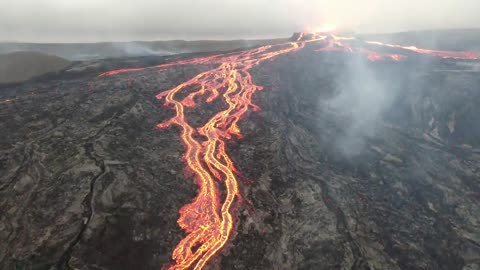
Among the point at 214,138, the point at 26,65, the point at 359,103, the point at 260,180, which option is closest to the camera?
the point at 260,180

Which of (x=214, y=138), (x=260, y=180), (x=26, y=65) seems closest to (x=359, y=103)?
(x=214, y=138)

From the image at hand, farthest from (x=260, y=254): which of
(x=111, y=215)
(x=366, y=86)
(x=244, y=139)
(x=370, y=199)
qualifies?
(x=366, y=86)

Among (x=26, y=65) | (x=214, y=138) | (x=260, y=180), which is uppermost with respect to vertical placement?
(x=26, y=65)

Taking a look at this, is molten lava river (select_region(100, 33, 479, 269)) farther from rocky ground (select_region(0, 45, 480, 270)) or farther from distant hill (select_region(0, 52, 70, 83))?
distant hill (select_region(0, 52, 70, 83))

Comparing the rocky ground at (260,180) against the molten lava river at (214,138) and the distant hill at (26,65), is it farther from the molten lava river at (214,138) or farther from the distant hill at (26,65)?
the distant hill at (26,65)

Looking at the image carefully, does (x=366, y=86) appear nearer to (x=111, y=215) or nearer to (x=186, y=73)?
(x=186, y=73)

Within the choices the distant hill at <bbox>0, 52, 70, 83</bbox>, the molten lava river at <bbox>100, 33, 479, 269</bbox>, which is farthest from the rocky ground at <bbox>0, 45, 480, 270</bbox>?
the distant hill at <bbox>0, 52, 70, 83</bbox>

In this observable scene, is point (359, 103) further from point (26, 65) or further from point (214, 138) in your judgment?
point (26, 65)
